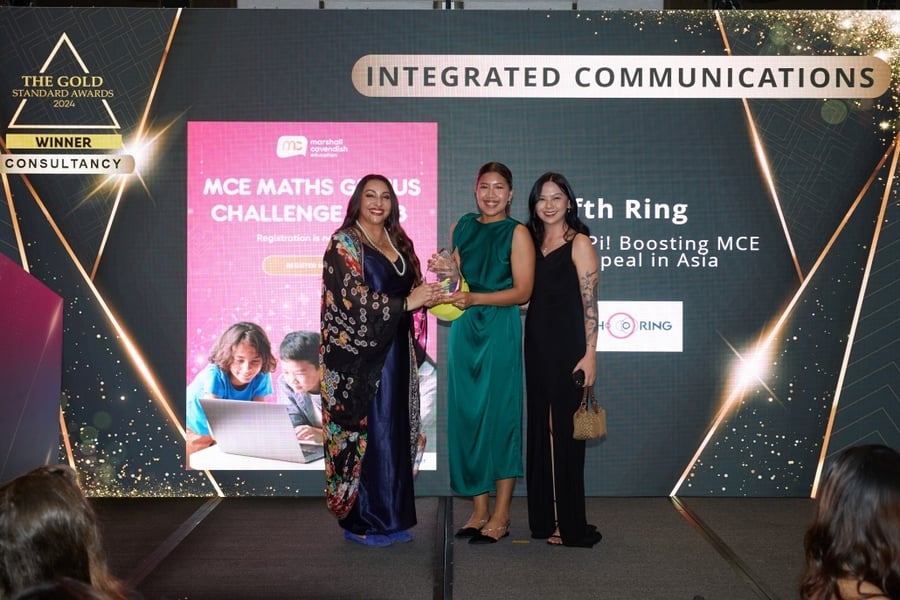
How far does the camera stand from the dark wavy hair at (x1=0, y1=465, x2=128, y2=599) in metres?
1.48

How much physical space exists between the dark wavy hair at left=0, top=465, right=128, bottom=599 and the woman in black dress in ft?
9.12

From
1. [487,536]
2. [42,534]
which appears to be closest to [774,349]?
[487,536]

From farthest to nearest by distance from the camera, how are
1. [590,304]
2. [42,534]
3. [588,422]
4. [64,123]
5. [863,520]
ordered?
[64,123] → [590,304] → [588,422] → [863,520] → [42,534]

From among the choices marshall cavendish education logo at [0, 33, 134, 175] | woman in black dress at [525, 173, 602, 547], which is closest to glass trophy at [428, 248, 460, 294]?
woman in black dress at [525, 173, 602, 547]

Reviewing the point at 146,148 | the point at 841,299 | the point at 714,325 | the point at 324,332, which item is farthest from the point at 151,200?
the point at 841,299

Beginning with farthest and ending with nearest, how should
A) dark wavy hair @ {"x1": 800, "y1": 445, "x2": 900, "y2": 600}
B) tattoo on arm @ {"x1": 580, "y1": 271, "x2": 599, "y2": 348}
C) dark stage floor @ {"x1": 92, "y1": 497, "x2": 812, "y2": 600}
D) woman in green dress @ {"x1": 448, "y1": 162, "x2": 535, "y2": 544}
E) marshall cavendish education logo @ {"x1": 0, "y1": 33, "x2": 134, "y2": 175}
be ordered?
1. marshall cavendish education logo @ {"x1": 0, "y1": 33, "x2": 134, "y2": 175}
2. woman in green dress @ {"x1": 448, "y1": 162, "x2": 535, "y2": 544}
3. tattoo on arm @ {"x1": 580, "y1": 271, "x2": 599, "y2": 348}
4. dark stage floor @ {"x1": 92, "y1": 497, "x2": 812, "y2": 600}
5. dark wavy hair @ {"x1": 800, "y1": 445, "x2": 900, "y2": 600}

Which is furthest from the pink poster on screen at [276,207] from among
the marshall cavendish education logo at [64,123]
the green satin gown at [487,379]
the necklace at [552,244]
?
the necklace at [552,244]

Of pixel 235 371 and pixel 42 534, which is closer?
pixel 42 534

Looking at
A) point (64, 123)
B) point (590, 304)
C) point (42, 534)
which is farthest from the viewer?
point (64, 123)

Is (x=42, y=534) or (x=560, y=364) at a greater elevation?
(x=560, y=364)

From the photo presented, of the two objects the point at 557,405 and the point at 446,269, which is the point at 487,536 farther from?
the point at 446,269

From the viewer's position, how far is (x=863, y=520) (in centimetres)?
169

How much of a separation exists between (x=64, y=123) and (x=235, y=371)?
5.52 feet

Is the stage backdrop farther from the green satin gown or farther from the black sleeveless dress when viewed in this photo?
the black sleeveless dress
